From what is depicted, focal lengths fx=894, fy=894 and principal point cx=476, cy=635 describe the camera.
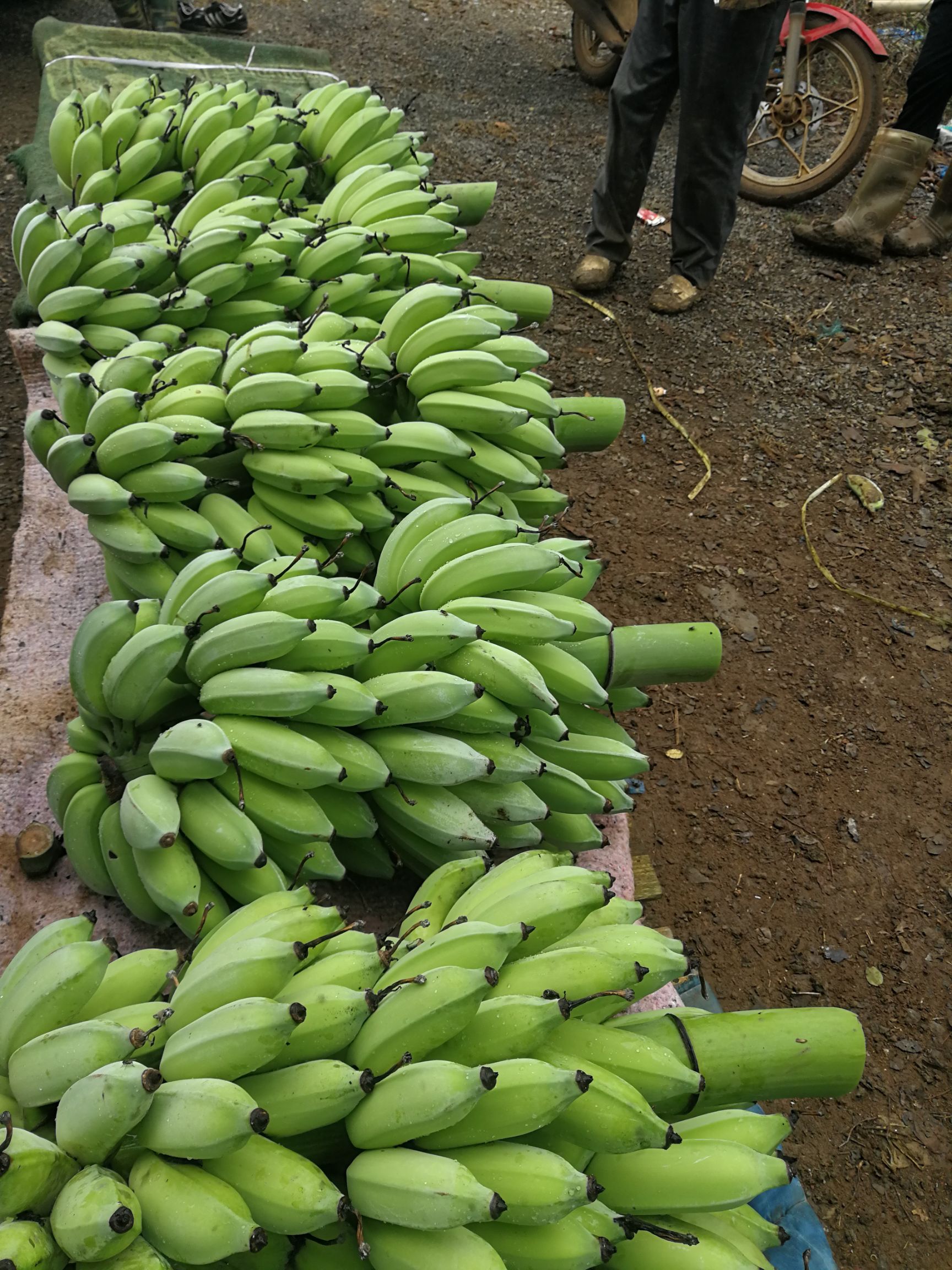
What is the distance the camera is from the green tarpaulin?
3617 mm

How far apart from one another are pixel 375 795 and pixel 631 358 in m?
3.89

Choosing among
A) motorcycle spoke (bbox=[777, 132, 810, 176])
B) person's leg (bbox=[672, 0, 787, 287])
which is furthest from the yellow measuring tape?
motorcycle spoke (bbox=[777, 132, 810, 176])

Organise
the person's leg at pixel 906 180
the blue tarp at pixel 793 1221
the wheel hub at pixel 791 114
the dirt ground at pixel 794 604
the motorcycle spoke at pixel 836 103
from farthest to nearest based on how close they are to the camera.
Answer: the wheel hub at pixel 791 114
the motorcycle spoke at pixel 836 103
the person's leg at pixel 906 180
the dirt ground at pixel 794 604
the blue tarp at pixel 793 1221

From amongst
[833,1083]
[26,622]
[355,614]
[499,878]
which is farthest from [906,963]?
[26,622]

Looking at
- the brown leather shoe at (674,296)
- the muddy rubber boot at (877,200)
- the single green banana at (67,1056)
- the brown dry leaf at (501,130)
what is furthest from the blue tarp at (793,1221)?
the brown dry leaf at (501,130)

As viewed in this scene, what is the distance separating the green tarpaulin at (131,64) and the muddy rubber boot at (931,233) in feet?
12.1

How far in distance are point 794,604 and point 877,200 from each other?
3.31 m

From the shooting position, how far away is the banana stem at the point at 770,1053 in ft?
4.04

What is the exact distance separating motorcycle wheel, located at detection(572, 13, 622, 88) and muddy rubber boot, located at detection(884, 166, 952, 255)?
3.17m

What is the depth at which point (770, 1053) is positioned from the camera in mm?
1235

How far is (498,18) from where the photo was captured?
8.98 meters

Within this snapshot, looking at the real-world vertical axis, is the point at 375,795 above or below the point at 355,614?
below

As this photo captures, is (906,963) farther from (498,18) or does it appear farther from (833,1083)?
(498,18)

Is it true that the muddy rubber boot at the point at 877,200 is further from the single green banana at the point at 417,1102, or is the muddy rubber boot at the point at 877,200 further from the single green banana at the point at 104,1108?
the single green banana at the point at 104,1108
